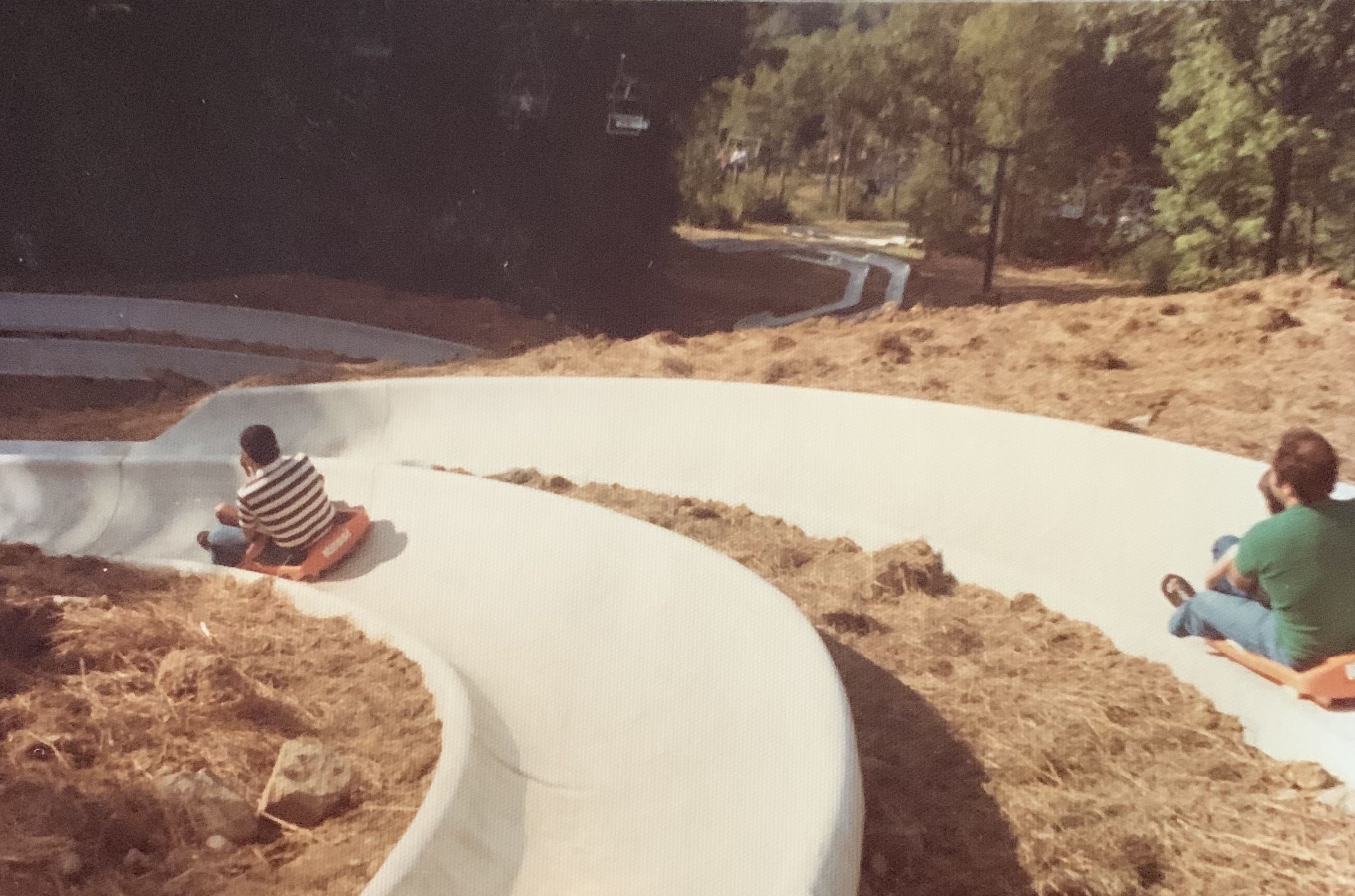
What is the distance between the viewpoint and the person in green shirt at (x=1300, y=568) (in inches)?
106

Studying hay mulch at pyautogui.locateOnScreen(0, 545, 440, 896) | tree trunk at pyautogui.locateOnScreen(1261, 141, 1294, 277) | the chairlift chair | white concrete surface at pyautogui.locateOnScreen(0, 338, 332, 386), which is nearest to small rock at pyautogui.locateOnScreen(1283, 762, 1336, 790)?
tree trunk at pyautogui.locateOnScreen(1261, 141, 1294, 277)

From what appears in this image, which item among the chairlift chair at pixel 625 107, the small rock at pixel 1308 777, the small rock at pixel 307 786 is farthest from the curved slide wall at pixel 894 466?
the small rock at pixel 307 786

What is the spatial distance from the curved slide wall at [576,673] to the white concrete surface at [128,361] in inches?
29.5

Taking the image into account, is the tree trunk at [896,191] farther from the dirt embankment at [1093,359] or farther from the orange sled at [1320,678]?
the orange sled at [1320,678]

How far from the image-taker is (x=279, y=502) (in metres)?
3.76

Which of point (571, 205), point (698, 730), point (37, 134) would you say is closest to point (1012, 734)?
point (698, 730)

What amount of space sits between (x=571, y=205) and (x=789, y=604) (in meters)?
3.39

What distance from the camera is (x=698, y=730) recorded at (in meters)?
2.54

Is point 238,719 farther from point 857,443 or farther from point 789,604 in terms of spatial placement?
point 857,443

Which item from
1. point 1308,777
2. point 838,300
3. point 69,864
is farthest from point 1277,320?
point 69,864

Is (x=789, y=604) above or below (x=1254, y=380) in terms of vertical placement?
below

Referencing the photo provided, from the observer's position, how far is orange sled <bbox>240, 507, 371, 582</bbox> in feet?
12.4

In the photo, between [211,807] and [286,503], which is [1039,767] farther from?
[286,503]

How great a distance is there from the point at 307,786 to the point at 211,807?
19 cm
